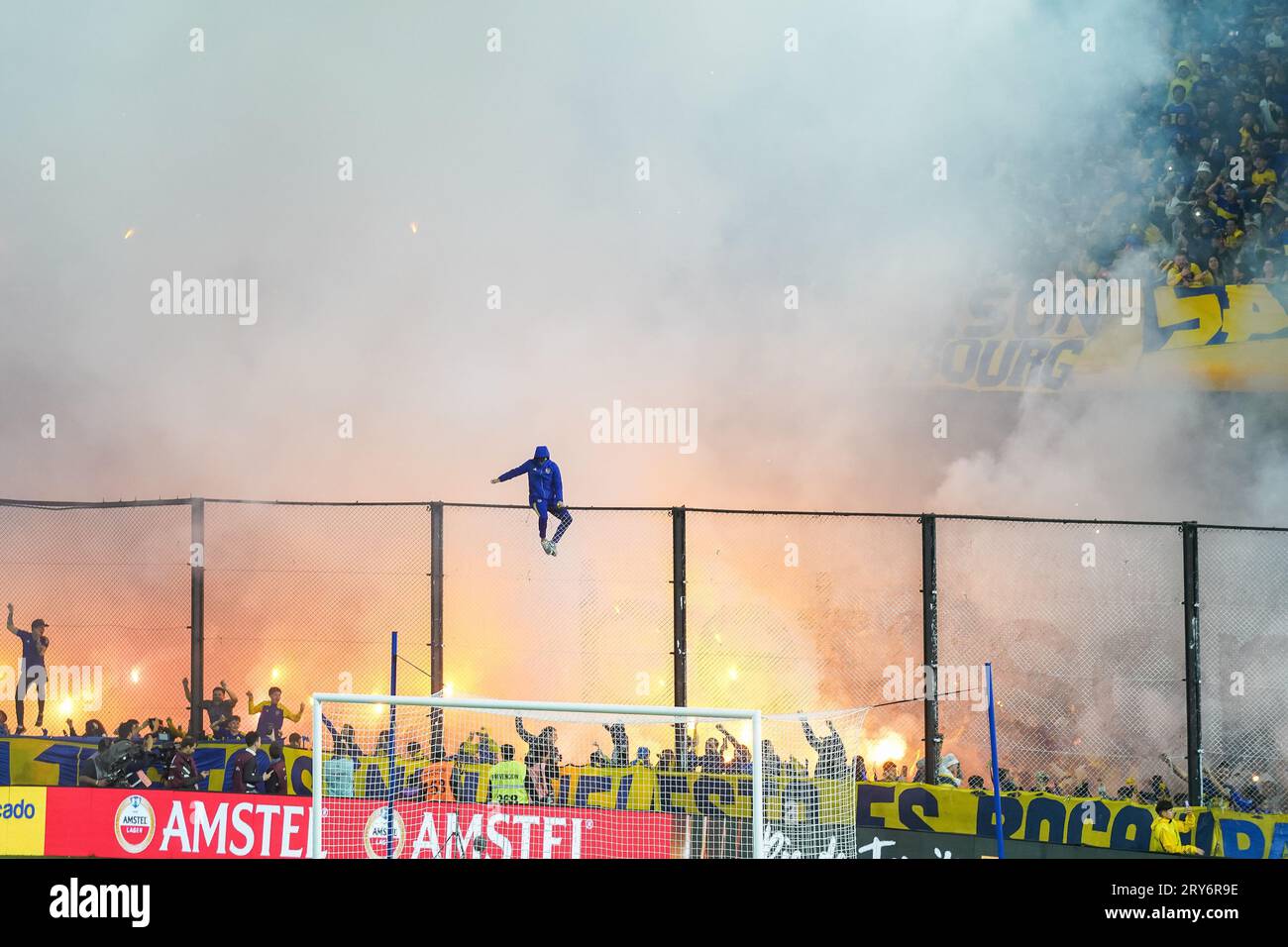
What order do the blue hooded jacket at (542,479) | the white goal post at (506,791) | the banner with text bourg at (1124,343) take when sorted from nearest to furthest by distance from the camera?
the white goal post at (506,791) → the blue hooded jacket at (542,479) → the banner with text bourg at (1124,343)

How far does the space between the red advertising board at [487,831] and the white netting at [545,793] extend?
0.4 inches

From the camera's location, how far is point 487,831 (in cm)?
1256

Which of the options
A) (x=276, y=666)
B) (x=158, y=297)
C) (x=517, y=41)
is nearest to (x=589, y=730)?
(x=276, y=666)

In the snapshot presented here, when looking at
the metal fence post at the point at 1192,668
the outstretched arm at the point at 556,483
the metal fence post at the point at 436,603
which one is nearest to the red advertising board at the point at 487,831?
the metal fence post at the point at 436,603

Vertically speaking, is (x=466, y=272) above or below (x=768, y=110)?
below

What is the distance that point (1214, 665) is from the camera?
65.2 feet

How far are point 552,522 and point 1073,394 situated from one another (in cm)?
920

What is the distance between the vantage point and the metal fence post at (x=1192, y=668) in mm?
14023

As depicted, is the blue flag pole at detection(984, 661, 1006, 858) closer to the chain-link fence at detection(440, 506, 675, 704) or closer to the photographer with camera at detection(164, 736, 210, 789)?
the chain-link fence at detection(440, 506, 675, 704)

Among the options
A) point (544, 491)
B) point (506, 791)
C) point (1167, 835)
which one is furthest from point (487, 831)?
point (1167, 835)

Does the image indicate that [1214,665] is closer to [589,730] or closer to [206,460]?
[589,730]

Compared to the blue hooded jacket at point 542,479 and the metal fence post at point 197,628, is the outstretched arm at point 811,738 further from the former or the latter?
the metal fence post at point 197,628

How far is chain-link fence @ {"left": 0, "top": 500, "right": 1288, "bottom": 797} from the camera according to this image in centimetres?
1905

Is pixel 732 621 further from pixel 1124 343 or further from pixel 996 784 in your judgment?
pixel 996 784
